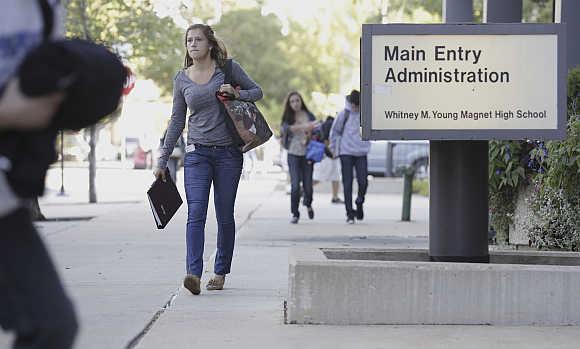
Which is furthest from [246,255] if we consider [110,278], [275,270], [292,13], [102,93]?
[292,13]

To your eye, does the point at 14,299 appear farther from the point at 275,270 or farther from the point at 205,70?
the point at 275,270

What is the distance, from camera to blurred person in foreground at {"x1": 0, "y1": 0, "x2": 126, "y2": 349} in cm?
295

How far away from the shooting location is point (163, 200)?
7.78 metres

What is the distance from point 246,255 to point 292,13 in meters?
24.1

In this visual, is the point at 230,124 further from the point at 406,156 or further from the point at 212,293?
the point at 406,156

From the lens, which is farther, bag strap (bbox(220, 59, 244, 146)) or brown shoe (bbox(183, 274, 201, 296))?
bag strap (bbox(220, 59, 244, 146))

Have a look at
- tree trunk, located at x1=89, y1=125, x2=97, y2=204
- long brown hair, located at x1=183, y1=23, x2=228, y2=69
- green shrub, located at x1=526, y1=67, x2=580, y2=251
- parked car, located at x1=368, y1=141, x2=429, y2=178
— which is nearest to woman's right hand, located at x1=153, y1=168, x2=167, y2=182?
long brown hair, located at x1=183, y1=23, x2=228, y2=69

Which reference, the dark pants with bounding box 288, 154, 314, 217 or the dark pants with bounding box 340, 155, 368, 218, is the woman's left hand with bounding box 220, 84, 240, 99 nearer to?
the dark pants with bounding box 340, 155, 368, 218

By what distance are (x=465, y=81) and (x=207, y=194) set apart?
6.30ft

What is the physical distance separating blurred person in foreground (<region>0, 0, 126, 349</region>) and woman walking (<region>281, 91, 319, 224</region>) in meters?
12.1

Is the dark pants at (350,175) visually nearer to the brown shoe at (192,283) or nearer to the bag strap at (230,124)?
the bag strap at (230,124)

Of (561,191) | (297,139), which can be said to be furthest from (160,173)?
(297,139)

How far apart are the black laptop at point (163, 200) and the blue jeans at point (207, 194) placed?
160mm

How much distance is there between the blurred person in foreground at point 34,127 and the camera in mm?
2949
